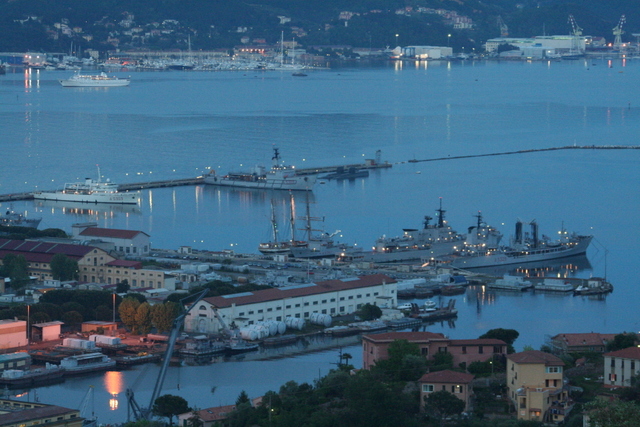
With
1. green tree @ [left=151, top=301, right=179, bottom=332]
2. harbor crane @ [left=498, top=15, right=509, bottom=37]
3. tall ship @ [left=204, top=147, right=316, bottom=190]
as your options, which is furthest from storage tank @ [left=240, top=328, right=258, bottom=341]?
harbor crane @ [left=498, top=15, right=509, bottom=37]

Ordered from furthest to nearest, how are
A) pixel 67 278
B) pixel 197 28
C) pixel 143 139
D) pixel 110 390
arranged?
pixel 197 28, pixel 143 139, pixel 67 278, pixel 110 390

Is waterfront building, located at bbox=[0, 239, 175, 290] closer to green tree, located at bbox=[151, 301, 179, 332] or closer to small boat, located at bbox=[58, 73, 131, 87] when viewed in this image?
green tree, located at bbox=[151, 301, 179, 332]

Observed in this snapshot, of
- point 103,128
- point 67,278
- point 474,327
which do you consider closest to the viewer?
point 474,327

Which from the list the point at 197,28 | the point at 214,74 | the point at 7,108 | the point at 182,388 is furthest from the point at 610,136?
the point at 197,28

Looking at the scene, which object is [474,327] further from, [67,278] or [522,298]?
[67,278]

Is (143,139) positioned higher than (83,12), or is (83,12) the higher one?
(83,12)

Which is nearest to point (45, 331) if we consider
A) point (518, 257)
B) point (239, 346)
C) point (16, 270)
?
point (239, 346)

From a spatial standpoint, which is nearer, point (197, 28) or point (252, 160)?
point (252, 160)
